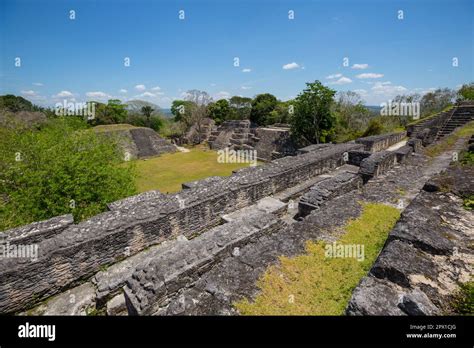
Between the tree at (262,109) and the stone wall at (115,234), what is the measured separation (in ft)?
107

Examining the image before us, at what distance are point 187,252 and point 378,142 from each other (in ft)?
45.7

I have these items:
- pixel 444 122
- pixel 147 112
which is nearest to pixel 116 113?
pixel 147 112

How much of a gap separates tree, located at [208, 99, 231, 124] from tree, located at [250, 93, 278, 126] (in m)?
5.64

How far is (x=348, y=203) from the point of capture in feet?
18.7

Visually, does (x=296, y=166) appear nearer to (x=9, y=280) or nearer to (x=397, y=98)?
(x=9, y=280)

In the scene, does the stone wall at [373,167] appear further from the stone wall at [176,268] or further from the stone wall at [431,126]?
the stone wall at [431,126]

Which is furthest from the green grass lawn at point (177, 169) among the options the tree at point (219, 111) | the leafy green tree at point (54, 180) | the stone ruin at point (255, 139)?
the tree at point (219, 111)

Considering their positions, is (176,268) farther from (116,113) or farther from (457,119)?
(116,113)

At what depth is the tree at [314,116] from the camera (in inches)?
795

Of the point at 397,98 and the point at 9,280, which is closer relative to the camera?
the point at 9,280

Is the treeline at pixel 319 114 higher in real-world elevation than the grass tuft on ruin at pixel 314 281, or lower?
higher

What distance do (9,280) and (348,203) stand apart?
7571 millimetres

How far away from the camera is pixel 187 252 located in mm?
4383
